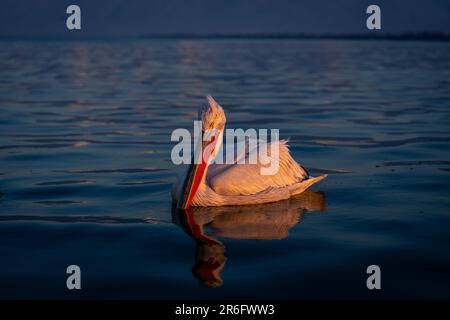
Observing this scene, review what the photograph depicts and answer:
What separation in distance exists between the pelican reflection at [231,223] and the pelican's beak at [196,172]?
5.1 inches

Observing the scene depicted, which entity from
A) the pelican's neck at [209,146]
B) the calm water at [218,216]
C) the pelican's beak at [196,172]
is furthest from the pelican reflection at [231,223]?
the pelican's neck at [209,146]

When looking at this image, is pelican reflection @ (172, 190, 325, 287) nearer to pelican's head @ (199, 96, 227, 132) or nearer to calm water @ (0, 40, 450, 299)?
calm water @ (0, 40, 450, 299)

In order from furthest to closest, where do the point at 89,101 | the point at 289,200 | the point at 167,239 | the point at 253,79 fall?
the point at 253,79
the point at 89,101
the point at 289,200
the point at 167,239

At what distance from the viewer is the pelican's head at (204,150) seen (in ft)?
19.6

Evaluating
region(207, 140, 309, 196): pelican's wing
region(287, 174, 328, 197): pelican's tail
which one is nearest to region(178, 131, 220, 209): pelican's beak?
region(207, 140, 309, 196): pelican's wing

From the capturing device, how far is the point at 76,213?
6.05m

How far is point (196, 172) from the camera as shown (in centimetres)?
597

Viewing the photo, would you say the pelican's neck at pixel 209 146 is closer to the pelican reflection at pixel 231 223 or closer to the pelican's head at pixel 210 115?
the pelican's head at pixel 210 115

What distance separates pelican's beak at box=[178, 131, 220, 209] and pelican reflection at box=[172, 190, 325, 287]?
0.43ft

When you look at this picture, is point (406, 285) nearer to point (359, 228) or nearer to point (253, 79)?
point (359, 228)

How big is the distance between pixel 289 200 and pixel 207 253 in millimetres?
1828

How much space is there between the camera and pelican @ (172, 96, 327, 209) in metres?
6.05

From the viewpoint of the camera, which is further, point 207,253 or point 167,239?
point 167,239
